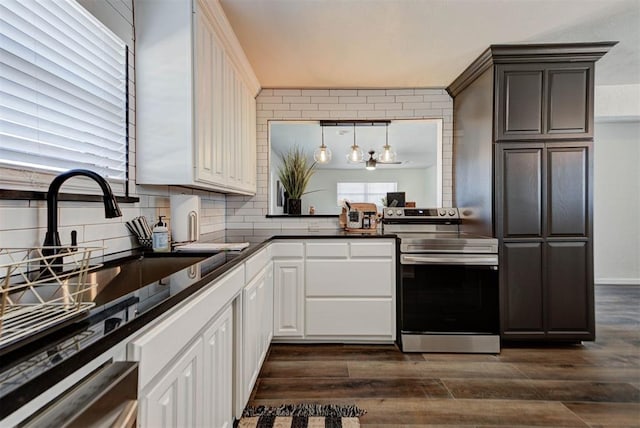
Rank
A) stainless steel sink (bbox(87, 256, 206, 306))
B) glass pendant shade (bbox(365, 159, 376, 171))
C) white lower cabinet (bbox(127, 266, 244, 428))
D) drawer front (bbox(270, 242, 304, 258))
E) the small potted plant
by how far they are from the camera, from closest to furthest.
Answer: white lower cabinet (bbox(127, 266, 244, 428)) < stainless steel sink (bbox(87, 256, 206, 306)) < drawer front (bbox(270, 242, 304, 258)) < the small potted plant < glass pendant shade (bbox(365, 159, 376, 171))

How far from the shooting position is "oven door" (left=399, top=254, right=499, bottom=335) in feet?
8.09

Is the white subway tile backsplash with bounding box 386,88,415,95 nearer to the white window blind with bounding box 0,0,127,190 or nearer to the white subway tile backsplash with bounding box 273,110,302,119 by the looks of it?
the white subway tile backsplash with bounding box 273,110,302,119

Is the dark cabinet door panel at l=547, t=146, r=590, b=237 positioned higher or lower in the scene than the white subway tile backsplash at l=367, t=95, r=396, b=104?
lower

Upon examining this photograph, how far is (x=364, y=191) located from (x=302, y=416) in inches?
331

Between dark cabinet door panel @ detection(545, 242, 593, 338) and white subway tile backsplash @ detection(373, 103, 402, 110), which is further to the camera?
white subway tile backsplash @ detection(373, 103, 402, 110)

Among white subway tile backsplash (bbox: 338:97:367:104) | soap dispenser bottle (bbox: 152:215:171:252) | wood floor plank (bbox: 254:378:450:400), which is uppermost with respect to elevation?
white subway tile backsplash (bbox: 338:97:367:104)

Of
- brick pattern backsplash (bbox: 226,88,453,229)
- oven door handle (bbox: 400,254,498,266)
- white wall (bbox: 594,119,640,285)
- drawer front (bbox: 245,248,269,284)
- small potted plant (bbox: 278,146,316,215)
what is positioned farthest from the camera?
white wall (bbox: 594,119,640,285)

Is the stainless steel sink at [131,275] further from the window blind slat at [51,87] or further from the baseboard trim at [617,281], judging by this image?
the baseboard trim at [617,281]

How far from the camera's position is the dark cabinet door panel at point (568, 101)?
98.2 inches

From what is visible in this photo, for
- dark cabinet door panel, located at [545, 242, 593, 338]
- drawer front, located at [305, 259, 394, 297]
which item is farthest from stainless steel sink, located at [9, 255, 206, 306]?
dark cabinet door panel, located at [545, 242, 593, 338]

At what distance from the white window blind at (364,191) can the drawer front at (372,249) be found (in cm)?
706

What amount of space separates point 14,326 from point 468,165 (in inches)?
121

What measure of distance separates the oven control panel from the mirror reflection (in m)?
0.16

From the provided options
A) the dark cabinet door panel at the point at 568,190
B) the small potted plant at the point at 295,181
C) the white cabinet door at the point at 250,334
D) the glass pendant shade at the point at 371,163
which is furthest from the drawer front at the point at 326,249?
the glass pendant shade at the point at 371,163
